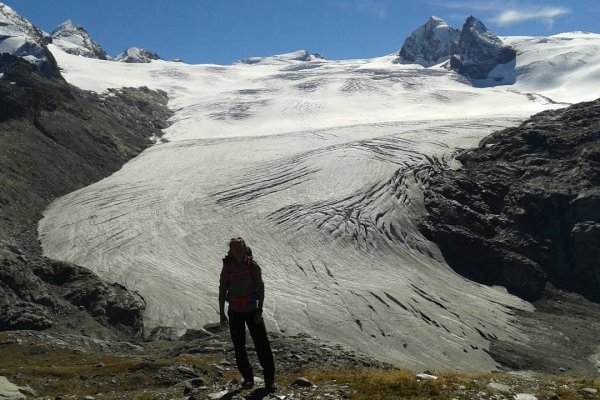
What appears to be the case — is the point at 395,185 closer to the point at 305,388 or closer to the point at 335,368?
the point at 335,368

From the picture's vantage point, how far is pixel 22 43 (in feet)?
385

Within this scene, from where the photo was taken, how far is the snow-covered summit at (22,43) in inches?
4294

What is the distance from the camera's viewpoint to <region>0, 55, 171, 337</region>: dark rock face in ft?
119

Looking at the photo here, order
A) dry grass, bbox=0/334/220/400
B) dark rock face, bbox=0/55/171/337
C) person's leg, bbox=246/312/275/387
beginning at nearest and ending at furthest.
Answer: person's leg, bbox=246/312/275/387, dry grass, bbox=0/334/220/400, dark rock face, bbox=0/55/171/337

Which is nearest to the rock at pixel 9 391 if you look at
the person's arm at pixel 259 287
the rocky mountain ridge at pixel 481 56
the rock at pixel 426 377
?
the person's arm at pixel 259 287

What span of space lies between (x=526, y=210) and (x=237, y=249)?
195 ft

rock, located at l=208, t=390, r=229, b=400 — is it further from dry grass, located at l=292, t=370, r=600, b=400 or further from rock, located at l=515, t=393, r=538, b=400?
rock, located at l=515, t=393, r=538, b=400

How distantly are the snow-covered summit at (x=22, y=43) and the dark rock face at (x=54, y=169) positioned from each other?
8519mm

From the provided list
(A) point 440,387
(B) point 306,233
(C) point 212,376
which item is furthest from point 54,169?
(A) point 440,387

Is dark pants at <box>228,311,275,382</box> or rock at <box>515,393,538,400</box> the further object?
rock at <box>515,393,538,400</box>

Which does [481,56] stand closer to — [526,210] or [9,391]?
[526,210]

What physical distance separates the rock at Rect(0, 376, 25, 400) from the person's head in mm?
7322

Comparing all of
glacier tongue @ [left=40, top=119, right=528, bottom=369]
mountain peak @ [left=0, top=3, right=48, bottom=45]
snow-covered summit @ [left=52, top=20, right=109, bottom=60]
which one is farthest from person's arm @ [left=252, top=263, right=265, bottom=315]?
snow-covered summit @ [left=52, top=20, right=109, bottom=60]

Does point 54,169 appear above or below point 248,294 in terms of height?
above
